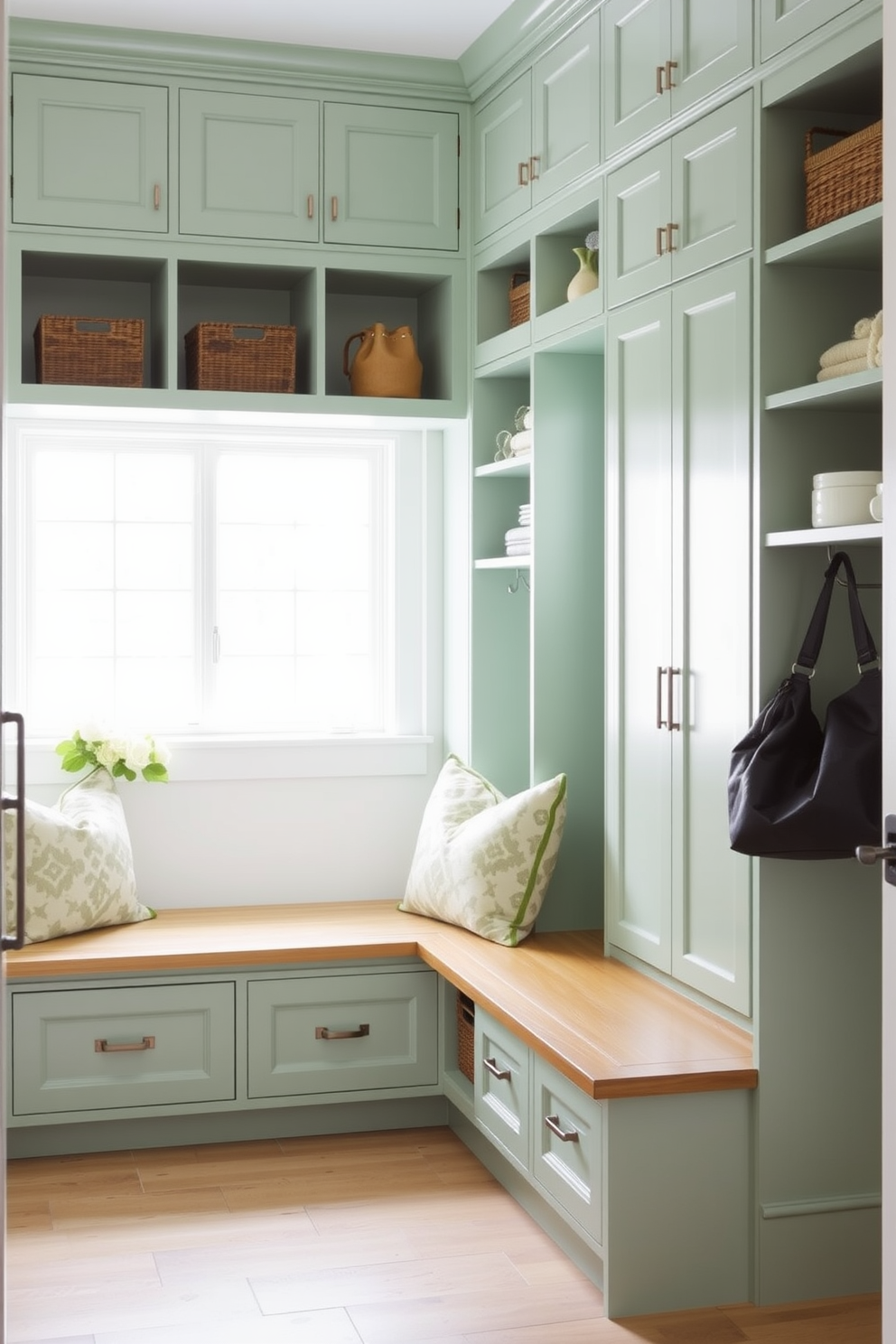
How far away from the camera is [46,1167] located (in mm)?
3582

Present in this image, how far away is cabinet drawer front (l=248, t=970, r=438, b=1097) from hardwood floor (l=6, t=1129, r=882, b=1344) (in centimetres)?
17

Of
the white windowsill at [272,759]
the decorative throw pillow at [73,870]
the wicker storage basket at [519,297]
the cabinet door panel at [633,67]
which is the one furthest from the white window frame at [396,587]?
the cabinet door panel at [633,67]

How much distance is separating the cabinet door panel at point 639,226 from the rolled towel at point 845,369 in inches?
21.8

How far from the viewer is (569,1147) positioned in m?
2.90

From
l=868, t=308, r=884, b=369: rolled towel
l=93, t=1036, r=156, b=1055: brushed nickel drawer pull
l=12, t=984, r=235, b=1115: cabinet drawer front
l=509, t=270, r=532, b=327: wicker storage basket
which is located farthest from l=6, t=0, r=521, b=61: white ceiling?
l=93, t=1036, r=156, b=1055: brushed nickel drawer pull

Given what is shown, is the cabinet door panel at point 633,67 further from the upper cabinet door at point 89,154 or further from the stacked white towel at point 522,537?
the upper cabinet door at point 89,154

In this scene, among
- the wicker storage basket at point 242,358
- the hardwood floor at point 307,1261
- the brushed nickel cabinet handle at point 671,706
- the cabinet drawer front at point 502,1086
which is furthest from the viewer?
the wicker storage basket at point 242,358

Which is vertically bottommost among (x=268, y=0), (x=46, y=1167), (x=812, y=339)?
(x=46, y=1167)

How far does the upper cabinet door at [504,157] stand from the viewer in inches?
150

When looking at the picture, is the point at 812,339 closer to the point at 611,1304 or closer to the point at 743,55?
the point at 743,55

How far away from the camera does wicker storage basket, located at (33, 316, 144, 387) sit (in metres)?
3.93

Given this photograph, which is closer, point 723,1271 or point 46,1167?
point 723,1271

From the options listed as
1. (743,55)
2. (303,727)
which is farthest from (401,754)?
(743,55)

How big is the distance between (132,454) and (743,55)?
2.23 m
